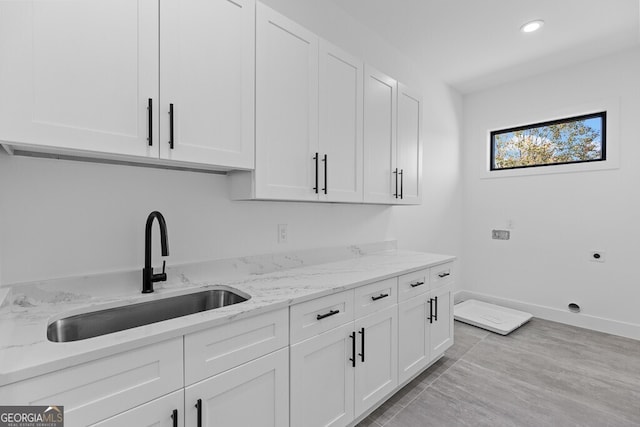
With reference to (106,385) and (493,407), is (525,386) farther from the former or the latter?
(106,385)

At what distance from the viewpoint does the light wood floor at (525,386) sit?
6.11 feet

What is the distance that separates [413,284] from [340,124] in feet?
3.92

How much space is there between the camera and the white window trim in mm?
3072

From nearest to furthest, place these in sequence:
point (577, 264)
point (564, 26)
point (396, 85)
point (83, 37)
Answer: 1. point (83, 37)
2. point (396, 85)
3. point (564, 26)
4. point (577, 264)

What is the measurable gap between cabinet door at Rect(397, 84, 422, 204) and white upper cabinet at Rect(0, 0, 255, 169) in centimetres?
143

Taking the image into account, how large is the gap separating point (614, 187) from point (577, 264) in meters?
0.86

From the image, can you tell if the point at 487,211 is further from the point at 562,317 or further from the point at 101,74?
the point at 101,74

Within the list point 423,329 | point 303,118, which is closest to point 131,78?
point 303,118

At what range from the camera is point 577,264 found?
131 inches

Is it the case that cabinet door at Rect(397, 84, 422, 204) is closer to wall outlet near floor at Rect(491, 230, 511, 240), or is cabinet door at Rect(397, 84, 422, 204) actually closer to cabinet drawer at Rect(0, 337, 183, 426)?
wall outlet near floor at Rect(491, 230, 511, 240)

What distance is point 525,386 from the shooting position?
86.3 inches

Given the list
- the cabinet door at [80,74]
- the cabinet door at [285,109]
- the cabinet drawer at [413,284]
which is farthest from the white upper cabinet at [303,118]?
the cabinet drawer at [413,284]

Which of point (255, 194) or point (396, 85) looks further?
point (396, 85)

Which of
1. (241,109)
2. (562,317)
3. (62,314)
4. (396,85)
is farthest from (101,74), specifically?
(562,317)
